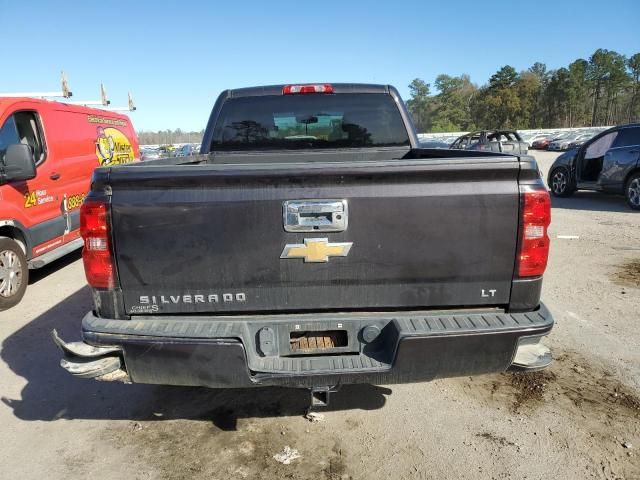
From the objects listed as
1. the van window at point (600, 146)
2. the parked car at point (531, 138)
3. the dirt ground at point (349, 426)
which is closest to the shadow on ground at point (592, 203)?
the van window at point (600, 146)

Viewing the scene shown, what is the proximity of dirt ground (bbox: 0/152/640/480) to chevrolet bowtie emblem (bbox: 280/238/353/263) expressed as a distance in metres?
1.25

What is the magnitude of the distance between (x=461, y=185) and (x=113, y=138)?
27.7 feet

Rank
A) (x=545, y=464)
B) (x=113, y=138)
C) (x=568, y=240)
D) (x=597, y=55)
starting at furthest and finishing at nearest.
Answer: (x=597, y=55) < (x=113, y=138) < (x=568, y=240) < (x=545, y=464)

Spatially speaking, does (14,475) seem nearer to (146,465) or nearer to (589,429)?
(146,465)

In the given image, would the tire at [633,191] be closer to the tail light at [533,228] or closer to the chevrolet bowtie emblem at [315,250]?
the tail light at [533,228]

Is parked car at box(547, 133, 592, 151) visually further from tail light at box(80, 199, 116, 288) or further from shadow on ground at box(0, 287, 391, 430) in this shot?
tail light at box(80, 199, 116, 288)

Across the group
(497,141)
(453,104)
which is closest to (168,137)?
(453,104)

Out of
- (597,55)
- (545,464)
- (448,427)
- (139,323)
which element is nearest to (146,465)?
(139,323)

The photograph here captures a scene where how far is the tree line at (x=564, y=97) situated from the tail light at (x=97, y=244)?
8438 centimetres

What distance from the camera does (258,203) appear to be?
2.21 metres

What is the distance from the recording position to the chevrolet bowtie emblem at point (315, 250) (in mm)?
2236

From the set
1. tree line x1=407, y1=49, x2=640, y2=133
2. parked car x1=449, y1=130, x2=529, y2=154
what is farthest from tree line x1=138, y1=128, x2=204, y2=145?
parked car x1=449, y1=130, x2=529, y2=154

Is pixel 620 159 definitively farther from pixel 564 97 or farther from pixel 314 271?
pixel 564 97

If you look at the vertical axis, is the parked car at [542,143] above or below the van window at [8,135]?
below
